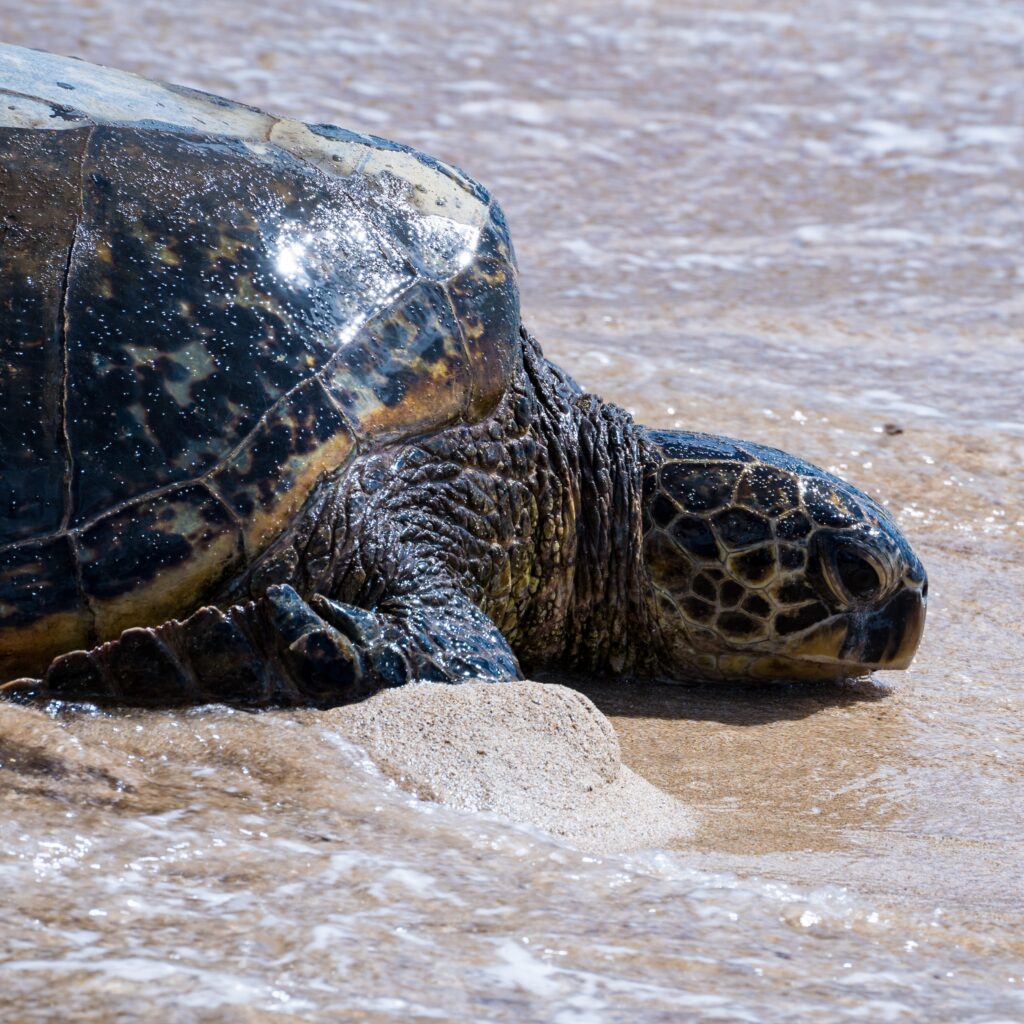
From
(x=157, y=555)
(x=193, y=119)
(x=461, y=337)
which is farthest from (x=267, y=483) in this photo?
(x=193, y=119)

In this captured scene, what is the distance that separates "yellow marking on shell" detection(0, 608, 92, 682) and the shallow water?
0.20 meters

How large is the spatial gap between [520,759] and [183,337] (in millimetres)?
1002

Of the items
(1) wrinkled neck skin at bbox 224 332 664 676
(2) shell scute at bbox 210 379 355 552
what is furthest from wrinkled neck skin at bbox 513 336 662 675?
(2) shell scute at bbox 210 379 355 552

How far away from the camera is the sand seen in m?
2.25

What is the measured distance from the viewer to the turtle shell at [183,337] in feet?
8.43

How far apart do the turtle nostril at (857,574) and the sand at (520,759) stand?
0.95 m

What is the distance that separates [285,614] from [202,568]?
7.4 inches

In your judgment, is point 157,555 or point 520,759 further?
point 157,555

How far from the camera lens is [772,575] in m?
3.38

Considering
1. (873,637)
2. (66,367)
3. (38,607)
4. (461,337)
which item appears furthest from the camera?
(873,637)

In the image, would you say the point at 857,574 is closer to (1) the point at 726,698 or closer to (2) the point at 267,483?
(1) the point at 726,698

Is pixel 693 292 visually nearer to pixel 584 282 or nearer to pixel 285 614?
pixel 584 282

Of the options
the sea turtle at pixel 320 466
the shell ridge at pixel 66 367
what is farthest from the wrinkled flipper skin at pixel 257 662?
the shell ridge at pixel 66 367

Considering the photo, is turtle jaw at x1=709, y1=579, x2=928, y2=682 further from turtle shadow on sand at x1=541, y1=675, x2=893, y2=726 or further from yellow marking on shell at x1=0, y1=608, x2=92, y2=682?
yellow marking on shell at x1=0, y1=608, x2=92, y2=682
